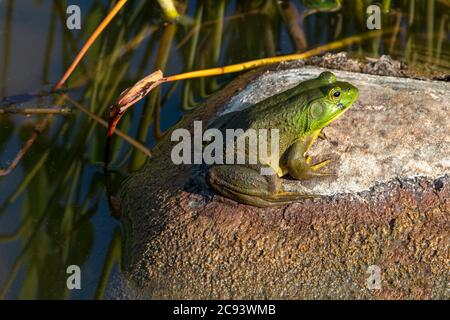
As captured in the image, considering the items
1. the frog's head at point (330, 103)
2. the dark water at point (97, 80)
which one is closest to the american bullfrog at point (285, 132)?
the frog's head at point (330, 103)

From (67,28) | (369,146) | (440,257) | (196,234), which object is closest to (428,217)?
(440,257)

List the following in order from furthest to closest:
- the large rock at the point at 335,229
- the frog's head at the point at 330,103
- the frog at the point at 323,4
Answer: the frog at the point at 323,4 < the frog's head at the point at 330,103 < the large rock at the point at 335,229

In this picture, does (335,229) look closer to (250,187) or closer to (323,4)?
(250,187)

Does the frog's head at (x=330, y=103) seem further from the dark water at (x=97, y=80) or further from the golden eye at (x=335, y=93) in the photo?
the dark water at (x=97, y=80)

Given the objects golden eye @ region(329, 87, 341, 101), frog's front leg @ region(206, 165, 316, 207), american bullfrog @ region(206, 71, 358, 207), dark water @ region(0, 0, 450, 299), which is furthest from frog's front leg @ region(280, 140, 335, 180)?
dark water @ region(0, 0, 450, 299)

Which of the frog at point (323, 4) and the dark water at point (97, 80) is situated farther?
the frog at point (323, 4)

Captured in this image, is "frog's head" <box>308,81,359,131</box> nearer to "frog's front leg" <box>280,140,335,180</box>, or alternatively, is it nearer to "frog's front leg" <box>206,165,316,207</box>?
"frog's front leg" <box>280,140,335,180</box>
